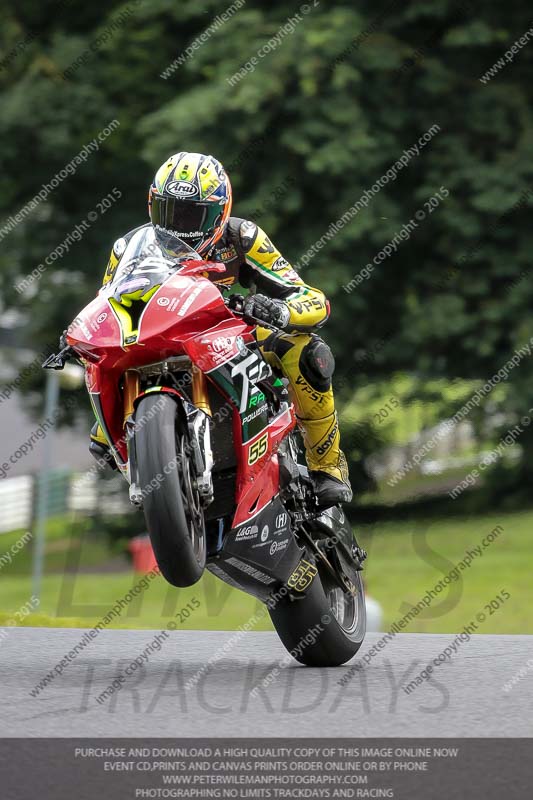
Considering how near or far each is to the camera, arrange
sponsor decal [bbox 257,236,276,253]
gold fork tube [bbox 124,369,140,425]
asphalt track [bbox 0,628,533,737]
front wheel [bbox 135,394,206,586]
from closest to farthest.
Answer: asphalt track [bbox 0,628,533,737], front wheel [bbox 135,394,206,586], gold fork tube [bbox 124,369,140,425], sponsor decal [bbox 257,236,276,253]

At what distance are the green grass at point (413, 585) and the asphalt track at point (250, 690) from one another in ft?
26.0

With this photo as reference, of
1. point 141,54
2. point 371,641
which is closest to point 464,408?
point 141,54

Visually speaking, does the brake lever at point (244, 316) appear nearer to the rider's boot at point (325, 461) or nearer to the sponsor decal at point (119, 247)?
the sponsor decal at point (119, 247)

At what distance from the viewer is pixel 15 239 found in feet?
59.4

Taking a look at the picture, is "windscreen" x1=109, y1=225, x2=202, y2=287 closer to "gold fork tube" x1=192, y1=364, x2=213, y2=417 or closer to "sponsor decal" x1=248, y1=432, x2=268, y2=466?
"gold fork tube" x1=192, y1=364, x2=213, y2=417

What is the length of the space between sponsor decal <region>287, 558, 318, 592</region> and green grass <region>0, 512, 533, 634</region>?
28.9 feet

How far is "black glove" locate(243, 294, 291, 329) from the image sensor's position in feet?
17.7

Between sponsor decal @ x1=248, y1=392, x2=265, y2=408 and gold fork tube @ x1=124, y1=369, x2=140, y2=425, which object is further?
sponsor decal @ x1=248, y1=392, x2=265, y2=408

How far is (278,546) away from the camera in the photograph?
18.6ft

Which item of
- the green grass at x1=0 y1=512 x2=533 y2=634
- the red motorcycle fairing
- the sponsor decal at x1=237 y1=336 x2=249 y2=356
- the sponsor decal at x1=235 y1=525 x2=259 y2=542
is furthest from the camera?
the green grass at x1=0 y1=512 x2=533 y2=634

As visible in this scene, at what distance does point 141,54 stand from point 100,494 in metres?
6.09

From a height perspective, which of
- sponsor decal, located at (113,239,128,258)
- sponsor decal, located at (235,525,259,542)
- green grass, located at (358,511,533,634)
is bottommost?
green grass, located at (358,511,533,634)
